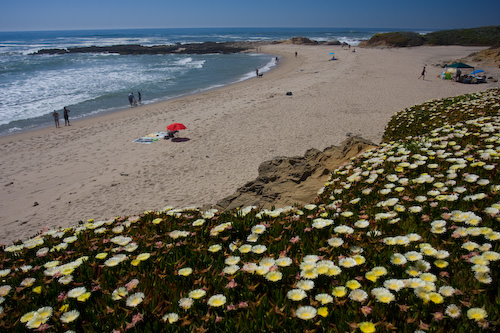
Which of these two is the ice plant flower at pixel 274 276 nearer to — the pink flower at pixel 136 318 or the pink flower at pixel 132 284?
the pink flower at pixel 136 318

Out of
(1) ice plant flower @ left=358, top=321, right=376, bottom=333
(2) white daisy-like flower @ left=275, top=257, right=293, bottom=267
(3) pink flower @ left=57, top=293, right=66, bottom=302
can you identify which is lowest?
(3) pink flower @ left=57, top=293, right=66, bottom=302

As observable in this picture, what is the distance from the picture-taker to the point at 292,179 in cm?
610

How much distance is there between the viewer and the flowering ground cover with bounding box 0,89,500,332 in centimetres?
178

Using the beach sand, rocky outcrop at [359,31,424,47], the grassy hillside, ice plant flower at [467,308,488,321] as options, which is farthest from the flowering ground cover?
the grassy hillside

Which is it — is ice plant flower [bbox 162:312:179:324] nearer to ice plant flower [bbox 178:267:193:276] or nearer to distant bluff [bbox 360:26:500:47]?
ice plant flower [bbox 178:267:193:276]

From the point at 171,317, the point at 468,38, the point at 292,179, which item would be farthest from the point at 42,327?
the point at 468,38

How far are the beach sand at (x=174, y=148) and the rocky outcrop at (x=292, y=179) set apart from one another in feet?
9.95

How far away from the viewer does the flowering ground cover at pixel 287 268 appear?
1781mm

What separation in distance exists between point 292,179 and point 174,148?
8737 mm

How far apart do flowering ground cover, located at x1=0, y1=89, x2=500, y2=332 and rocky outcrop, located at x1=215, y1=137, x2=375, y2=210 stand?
1721mm

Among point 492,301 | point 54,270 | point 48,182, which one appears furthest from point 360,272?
point 48,182

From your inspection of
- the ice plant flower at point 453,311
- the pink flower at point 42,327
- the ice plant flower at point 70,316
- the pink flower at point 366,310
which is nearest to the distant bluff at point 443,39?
the ice plant flower at point 453,311

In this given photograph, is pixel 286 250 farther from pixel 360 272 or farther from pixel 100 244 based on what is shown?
pixel 100 244

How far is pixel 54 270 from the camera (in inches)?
94.6
